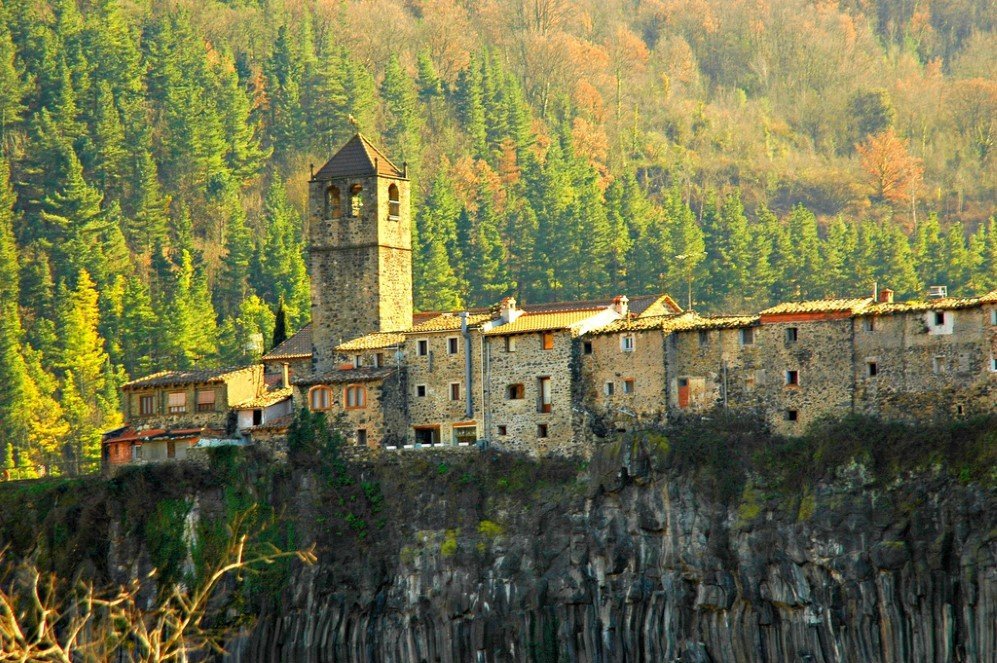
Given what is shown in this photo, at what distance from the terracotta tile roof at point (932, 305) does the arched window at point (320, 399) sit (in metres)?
22.4

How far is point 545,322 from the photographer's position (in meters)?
83.7

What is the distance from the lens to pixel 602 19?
198 meters

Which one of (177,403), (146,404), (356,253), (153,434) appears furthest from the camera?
(356,253)

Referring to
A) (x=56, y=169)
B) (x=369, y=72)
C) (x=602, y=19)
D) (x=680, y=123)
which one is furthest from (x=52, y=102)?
(x=602, y=19)

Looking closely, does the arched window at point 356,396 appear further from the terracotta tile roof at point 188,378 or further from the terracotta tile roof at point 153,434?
the terracotta tile roof at point 188,378

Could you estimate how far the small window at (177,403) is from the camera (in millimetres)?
89250

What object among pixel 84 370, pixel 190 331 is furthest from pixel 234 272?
pixel 84 370

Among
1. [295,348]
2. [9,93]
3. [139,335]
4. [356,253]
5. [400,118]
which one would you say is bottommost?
[295,348]

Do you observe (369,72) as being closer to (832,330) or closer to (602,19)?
(602,19)

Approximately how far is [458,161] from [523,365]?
73.1 m

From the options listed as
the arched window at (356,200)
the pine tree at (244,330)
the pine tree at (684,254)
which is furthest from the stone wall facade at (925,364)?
the pine tree at (244,330)

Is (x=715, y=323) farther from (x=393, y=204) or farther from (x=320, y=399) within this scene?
(x=393, y=204)

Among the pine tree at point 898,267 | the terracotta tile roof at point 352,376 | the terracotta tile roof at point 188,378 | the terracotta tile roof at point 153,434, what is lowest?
the terracotta tile roof at point 153,434

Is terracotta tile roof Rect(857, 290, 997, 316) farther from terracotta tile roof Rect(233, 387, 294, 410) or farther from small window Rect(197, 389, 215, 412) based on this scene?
small window Rect(197, 389, 215, 412)
